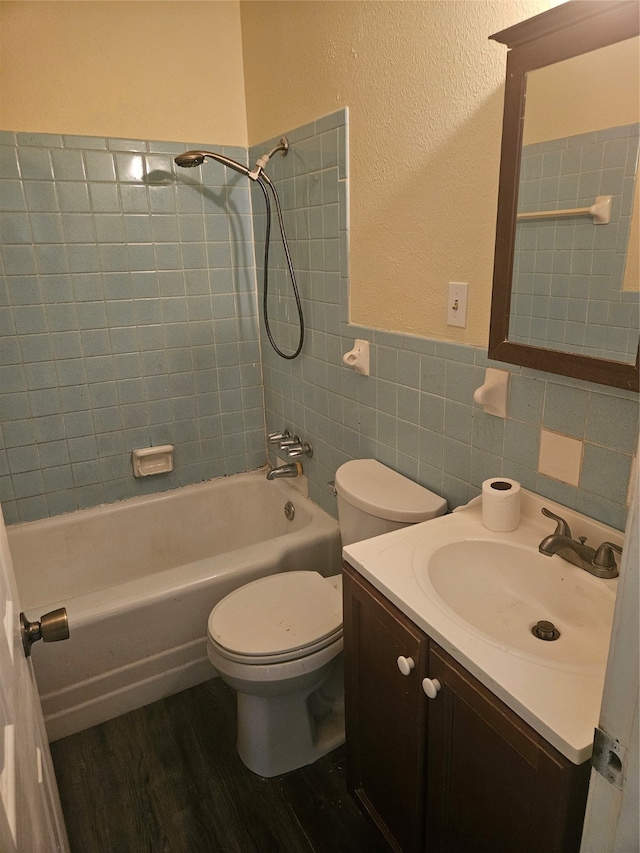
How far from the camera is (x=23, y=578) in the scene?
2180 mm

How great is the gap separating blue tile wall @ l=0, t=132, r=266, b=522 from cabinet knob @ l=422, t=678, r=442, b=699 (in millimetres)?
1710

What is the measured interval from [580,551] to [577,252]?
0.59 metres

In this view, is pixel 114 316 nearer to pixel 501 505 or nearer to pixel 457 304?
pixel 457 304

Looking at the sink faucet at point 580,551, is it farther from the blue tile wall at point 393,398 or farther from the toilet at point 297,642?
the toilet at point 297,642

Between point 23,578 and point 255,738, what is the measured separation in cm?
115

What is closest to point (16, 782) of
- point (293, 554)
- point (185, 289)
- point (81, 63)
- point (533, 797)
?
point (533, 797)

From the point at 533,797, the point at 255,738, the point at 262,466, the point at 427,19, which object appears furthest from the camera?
the point at 262,466

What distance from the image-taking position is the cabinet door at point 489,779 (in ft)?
2.62

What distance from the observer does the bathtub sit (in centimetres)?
180

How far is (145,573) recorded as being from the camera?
95.4 inches

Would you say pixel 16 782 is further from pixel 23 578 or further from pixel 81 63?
pixel 81 63

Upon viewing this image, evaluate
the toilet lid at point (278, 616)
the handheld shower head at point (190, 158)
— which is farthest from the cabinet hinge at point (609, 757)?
the handheld shower head at point (190, 158)

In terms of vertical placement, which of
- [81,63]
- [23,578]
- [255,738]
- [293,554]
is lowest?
[255,738]

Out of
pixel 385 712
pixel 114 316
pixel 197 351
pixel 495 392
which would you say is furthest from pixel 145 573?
pixel 495 392
